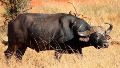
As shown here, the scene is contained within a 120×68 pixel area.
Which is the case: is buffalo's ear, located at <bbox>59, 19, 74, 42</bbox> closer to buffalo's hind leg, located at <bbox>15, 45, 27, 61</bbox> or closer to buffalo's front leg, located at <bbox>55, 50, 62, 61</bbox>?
buffalo's front leg, located at <bbox>55, 50, 62, 61</bbox>

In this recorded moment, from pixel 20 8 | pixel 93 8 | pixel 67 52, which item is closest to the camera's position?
pixel 67 52

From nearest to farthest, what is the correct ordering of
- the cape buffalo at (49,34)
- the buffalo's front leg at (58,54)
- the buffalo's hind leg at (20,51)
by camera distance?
the buffalo's front leg at (58,54) < the cape buffalo at (49,34) < the buffalo's hind leg at (20,51)

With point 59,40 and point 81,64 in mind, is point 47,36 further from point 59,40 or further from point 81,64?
point 81,64

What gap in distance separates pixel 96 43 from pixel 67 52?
0.91 metres

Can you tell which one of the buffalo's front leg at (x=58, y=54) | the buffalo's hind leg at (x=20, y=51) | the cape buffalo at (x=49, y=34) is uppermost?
the cape buffalo at (x=49, y=34)

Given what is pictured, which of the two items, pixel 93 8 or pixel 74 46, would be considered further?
pixel 93 8

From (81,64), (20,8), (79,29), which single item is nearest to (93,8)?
(20,8)

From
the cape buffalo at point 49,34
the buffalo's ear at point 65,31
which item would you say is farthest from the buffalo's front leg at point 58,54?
the buffalo's ear at point 65,31

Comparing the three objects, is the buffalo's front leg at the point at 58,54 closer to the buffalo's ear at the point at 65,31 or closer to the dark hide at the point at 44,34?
the dark hide at the point at 44,34

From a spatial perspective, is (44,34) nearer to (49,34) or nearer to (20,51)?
(49,34)

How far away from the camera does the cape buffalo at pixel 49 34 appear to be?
40.5ft

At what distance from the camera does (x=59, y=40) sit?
40.5 feet

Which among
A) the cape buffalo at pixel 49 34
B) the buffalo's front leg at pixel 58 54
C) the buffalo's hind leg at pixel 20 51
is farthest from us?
the buffalo's hind leg at pixel 20 51

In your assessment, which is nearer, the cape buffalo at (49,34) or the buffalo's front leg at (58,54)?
the buffalo's front leg at (58,54)
